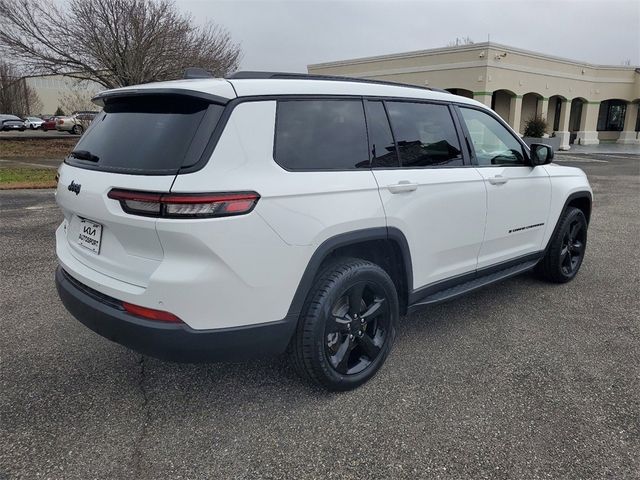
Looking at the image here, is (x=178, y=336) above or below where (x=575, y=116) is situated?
below

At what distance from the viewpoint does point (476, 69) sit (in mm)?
24297

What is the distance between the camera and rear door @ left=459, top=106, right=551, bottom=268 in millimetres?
3783

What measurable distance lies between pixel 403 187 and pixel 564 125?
1209 inches

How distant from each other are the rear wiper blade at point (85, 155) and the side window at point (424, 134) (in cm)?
182

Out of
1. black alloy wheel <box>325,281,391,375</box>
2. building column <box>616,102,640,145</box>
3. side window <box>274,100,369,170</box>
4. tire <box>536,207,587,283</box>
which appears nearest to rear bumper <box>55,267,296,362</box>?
black alloy wheel <box>325,281,391,375</box>

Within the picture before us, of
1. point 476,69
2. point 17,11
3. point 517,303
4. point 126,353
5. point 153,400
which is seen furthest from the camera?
point 476,69

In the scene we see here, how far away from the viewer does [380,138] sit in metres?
3.10

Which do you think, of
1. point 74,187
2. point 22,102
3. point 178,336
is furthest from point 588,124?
point 22,102

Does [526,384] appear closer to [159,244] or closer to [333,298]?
[333,298]

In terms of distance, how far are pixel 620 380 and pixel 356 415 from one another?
5.78 feet

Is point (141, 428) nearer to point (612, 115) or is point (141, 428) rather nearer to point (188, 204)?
point (188, 204)

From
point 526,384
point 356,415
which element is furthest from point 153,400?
point 526,384

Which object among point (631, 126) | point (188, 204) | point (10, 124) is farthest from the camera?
point (10, 124)

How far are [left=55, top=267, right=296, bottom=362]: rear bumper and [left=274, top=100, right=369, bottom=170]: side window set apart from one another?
871 mm
